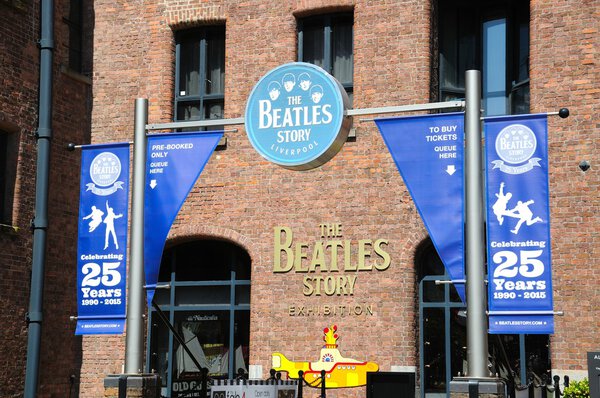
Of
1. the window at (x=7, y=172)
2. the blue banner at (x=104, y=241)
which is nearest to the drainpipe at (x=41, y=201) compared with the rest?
the window at (x=7, y=172)

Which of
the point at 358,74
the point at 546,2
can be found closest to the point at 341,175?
the point at 358,74

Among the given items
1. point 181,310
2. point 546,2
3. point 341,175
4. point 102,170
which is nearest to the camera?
point 102,170

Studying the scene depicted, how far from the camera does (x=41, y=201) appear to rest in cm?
1892

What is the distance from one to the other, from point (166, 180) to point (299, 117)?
2.17m

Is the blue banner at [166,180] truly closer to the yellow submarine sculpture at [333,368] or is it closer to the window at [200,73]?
the yellow submarine sculpture at [333,368]

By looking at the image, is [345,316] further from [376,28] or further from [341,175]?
[376,28]

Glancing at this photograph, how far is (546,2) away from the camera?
58.8ft

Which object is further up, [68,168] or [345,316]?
[68,168]

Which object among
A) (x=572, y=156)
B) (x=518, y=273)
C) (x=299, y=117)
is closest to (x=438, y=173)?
(x=518, y=273)

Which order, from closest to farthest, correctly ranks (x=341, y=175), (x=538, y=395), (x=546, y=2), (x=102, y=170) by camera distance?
(x=102, y=170)
(x=538, y=395)
(x=546, y=2)
(x=341, y=175)

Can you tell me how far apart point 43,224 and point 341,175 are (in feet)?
18.1

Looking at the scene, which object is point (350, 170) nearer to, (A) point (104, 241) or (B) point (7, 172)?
(A) point (104, 241)

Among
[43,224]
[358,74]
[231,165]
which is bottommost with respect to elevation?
[43,224]

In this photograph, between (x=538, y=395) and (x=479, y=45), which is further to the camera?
(x=479, y=45)
